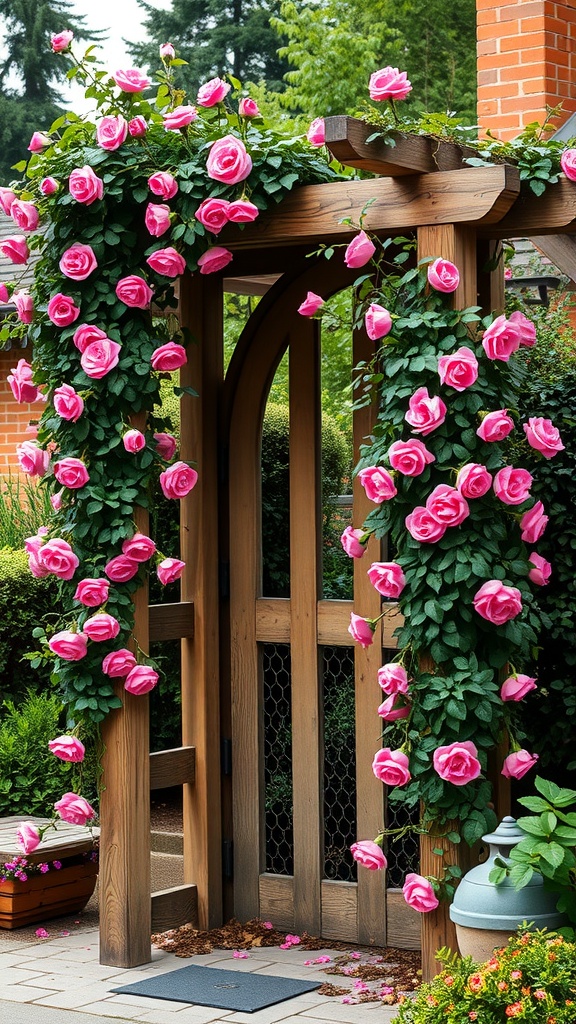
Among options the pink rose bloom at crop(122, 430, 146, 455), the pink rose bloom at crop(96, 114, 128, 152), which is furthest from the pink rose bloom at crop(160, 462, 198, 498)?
the pink rose bloom at crop(96, 114, 128, 152)

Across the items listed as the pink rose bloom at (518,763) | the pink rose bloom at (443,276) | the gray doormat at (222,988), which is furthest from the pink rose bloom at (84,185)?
the gray doormat at (222,988)

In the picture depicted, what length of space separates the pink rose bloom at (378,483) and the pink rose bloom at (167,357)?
96cm

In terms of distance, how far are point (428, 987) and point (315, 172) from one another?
2853 millimetres

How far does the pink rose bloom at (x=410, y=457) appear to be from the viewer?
14.7 ft

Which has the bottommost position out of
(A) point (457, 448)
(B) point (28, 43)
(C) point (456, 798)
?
(C) point (456, 798)

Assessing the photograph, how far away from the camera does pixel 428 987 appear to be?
3750 millimetres

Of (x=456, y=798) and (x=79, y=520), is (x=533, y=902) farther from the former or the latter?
(x=79, y=520)

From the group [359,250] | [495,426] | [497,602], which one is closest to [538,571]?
[497,602]

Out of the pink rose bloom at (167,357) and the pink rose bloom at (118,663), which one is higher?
the pink rose bloom at (167,357)

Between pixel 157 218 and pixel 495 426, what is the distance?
1447mm

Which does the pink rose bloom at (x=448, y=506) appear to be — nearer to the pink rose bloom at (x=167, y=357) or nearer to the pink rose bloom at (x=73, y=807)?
the pink rose bloom at (x=167, y=357)

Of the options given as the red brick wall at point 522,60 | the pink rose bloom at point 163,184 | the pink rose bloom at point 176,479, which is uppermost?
the red brick wall at point 522,60

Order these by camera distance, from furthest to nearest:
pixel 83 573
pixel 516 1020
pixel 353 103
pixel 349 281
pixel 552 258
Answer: pixel 353 103, pixel 552 258, pixel 349 281, pixel 83 573, pixel 516 1020

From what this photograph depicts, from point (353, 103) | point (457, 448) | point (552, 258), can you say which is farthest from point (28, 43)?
point (457, 448)
